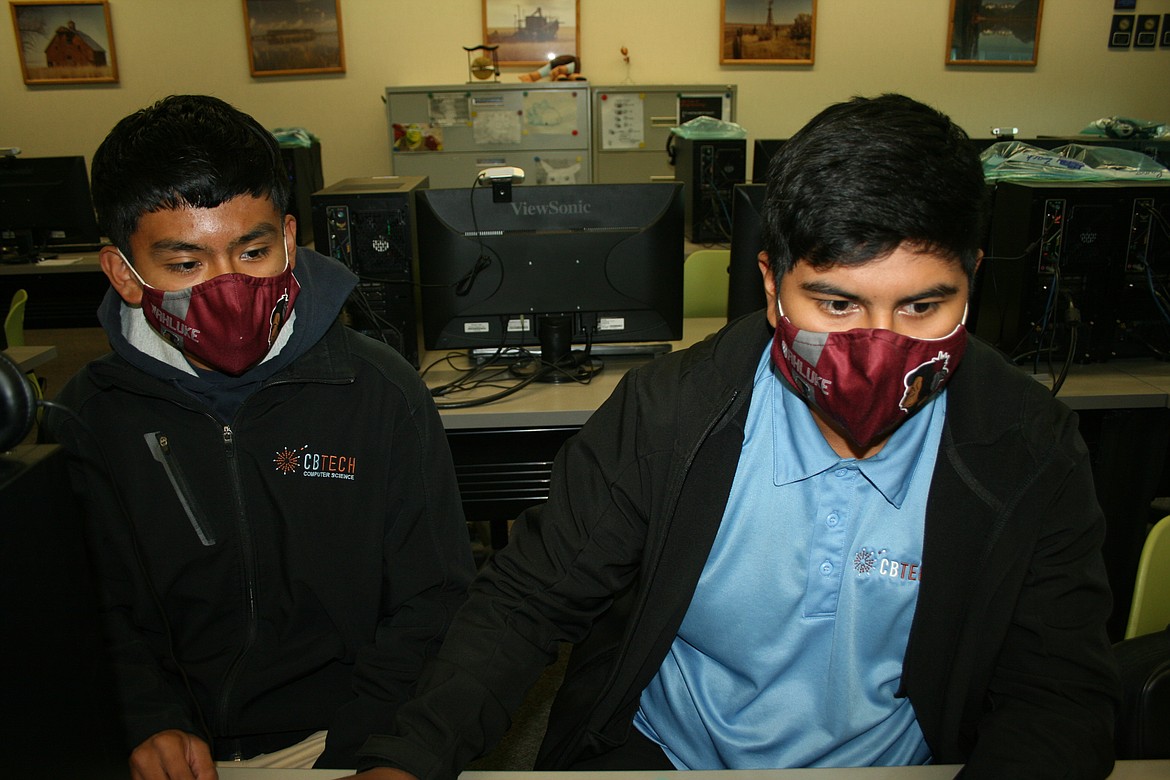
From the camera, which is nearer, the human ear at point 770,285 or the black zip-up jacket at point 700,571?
the black zip-up jacket at point 700,571

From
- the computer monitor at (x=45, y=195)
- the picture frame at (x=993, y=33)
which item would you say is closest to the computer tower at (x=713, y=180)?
the picture frame at (x=993, y=33)

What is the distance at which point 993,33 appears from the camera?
5.62 m

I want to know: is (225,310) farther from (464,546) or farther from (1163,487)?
(1163,487)

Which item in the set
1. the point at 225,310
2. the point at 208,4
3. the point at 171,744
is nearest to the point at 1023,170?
the point at 225,310

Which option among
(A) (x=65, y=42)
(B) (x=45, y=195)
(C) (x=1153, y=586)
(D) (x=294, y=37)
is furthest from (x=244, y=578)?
(A) (x=65, y=42)

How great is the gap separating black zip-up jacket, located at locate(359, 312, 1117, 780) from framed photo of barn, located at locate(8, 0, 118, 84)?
606cm

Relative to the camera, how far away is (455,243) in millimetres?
2072

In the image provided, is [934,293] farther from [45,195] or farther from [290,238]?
[45,195]

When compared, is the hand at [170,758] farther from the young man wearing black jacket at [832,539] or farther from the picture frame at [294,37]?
the picture frame at [294,37]

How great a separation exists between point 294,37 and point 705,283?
13.2 feet

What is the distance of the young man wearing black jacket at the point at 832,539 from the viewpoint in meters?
0.92

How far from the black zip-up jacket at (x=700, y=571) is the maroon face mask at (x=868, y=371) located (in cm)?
7

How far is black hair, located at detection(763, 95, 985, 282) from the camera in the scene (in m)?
0.90

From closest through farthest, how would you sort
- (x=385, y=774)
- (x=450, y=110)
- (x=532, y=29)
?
1. (x=385, y=774)
2. (x=450, y=110)
3. (x=532, y=29)
